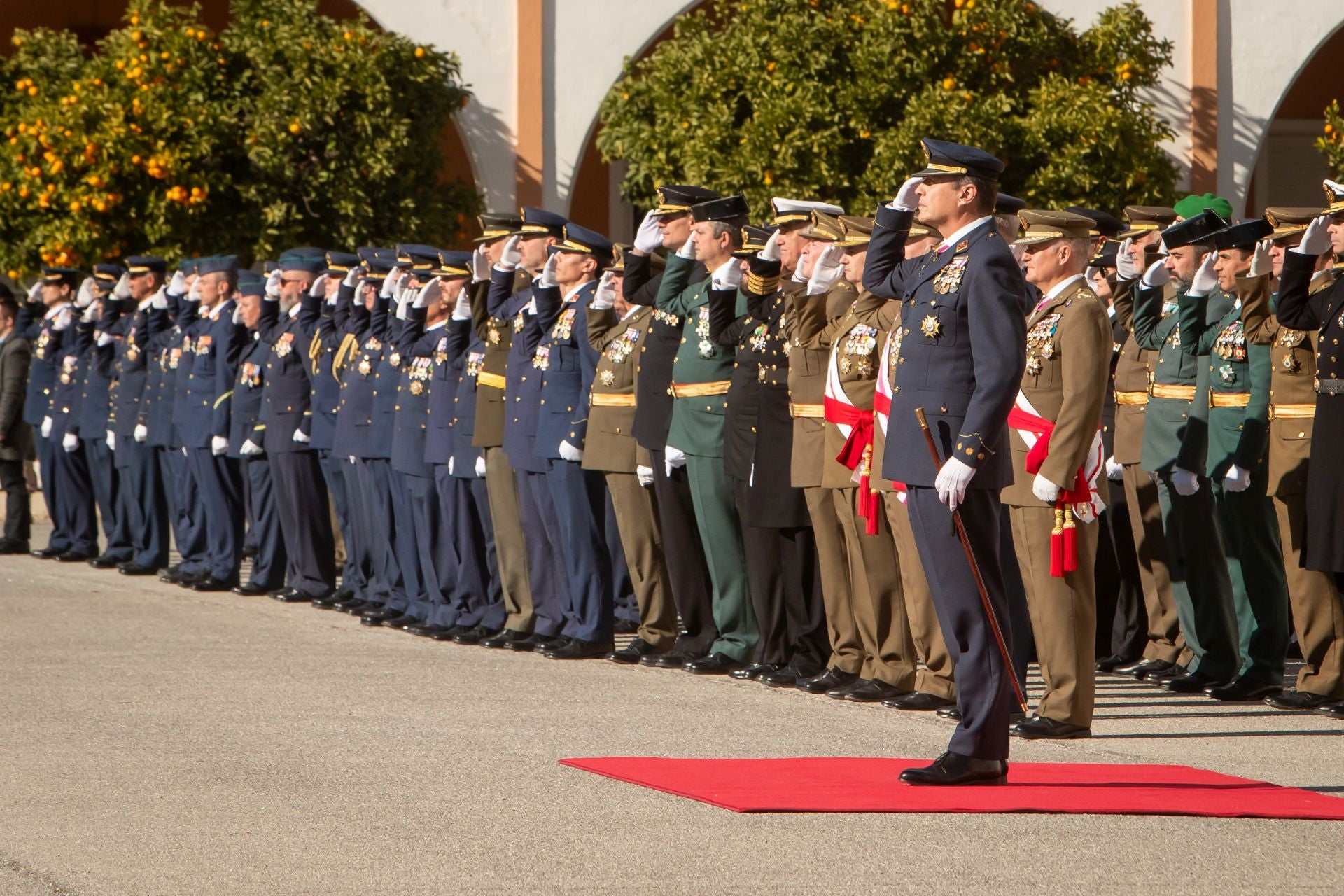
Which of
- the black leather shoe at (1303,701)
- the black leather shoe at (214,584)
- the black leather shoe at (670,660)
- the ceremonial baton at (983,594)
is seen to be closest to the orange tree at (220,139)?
the black leather shoe at (214,584)

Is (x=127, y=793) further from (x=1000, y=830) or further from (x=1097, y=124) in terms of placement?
(x=1097, y=124)

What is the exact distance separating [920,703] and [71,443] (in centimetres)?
753

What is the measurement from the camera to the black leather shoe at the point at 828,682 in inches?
302

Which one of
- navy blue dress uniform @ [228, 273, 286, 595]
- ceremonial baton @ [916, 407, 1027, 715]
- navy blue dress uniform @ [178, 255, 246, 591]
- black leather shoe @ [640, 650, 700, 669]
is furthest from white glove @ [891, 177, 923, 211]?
navy blue dress uniform @ [178, 255, 246, 591]

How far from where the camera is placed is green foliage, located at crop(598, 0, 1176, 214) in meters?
14.0

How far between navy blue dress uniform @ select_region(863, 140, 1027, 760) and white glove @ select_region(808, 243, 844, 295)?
1.62 metres

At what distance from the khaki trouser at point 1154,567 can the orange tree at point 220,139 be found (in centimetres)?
816

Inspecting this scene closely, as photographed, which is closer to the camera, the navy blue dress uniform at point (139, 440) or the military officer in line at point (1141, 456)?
the military officer in line at point (1141, 456)

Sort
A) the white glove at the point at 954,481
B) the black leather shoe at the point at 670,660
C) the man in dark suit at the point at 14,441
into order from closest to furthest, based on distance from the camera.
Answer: the white glove at the point at 954,481 → the black leather shoe at the point at 670,660 → the man in dark suit at the point at 14,441

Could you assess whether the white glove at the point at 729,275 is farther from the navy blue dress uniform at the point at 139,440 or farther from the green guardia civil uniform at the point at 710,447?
the navy blue dress uniform at the point at 139,440

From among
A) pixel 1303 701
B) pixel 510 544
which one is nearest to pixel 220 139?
pixel 510 544

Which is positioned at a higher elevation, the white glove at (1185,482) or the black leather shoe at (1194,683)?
the white glove at (1185,482)

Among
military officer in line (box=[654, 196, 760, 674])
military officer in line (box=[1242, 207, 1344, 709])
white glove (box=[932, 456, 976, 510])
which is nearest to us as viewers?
white glove (box=[932, 456, 976, 510])

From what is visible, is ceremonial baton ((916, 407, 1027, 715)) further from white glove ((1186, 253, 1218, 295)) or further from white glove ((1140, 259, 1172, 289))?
white glove ((1140, 259, 1172, 289))
